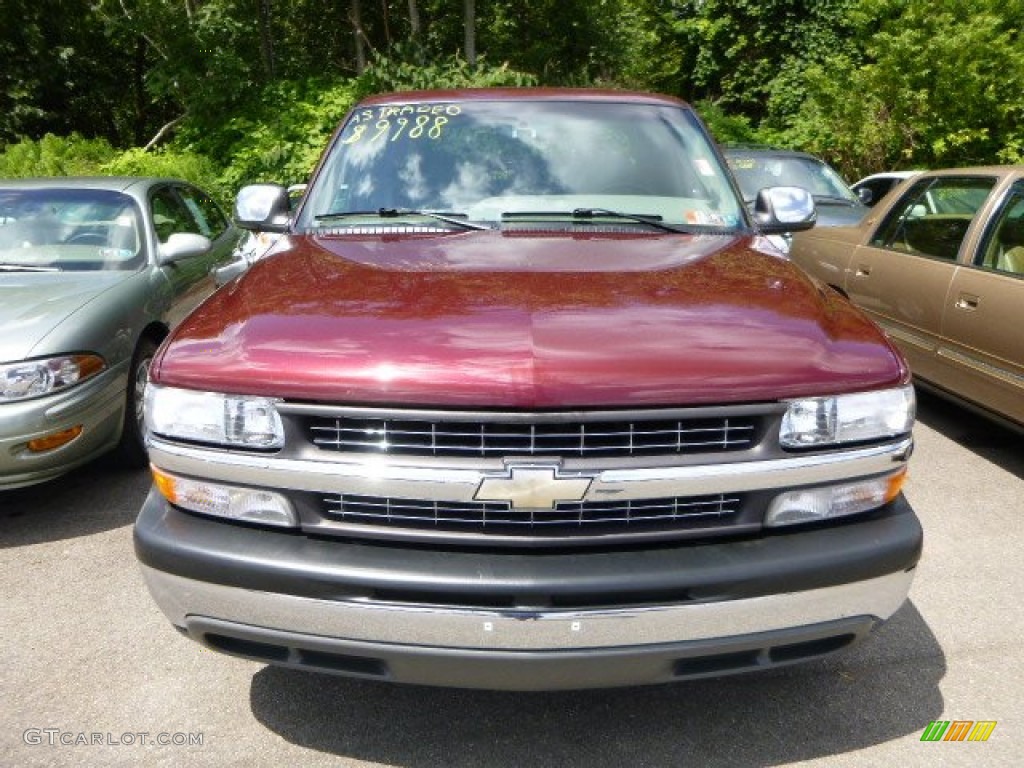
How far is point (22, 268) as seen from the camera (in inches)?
197

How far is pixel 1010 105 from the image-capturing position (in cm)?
1405

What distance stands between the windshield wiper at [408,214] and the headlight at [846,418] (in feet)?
4.64

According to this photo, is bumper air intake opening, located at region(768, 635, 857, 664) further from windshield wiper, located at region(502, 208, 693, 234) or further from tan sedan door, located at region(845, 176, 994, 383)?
tan sedan door, located at region(845, 176, 994, 383)

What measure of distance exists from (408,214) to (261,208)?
837mm

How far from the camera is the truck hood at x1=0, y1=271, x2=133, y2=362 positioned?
4027 mm

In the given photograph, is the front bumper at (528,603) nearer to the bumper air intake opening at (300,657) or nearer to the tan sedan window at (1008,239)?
the bumper air intake opening at (300,657)

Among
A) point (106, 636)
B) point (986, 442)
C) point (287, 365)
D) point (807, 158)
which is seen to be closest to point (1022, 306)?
point (986, 442)

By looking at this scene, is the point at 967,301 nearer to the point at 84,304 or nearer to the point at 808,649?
the point at 808,649

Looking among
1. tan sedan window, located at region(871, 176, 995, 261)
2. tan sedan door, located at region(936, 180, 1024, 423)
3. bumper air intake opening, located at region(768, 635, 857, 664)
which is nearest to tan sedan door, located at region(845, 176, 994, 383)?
tan sedan window, located at region(871, 176, 995, 261)

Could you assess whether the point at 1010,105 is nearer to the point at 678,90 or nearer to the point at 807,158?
the point at 807,158

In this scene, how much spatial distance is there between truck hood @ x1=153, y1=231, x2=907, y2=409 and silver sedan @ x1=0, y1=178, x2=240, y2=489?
1.79m

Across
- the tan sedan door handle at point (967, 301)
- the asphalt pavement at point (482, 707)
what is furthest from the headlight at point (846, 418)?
the tan sedan door handle at point (967, 301)

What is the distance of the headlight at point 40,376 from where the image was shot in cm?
394

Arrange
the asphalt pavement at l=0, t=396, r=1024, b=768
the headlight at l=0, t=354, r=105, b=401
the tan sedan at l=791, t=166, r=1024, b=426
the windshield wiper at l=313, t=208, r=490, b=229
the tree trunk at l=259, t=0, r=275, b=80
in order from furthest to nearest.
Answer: the tree trunk at l=259, t=0, r=275, b=80, the tan sedan at l=791, t=166, r=1024, b=426, the headlight at l=0, t=354, r=105, b=401, the windshield wiper at l=313, t=208, r=490, b=229, the asphalt pavement at l=0, t=396, r=1024, b=768
